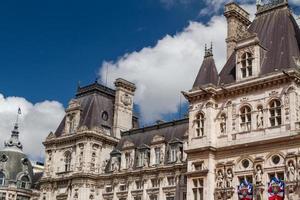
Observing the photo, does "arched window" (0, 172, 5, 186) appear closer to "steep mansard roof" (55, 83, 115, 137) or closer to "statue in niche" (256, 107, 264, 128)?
"steep mansard roof" (55, 83, 115, 137)

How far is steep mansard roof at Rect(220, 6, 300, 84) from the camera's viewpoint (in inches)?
1889

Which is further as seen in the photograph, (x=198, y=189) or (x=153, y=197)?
(x=153, y=197)

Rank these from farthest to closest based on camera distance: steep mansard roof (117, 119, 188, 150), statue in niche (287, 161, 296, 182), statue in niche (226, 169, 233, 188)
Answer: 1. steep mansard roof (117, 119, 188, 150)
2. statue in niche (226, 169, 233, 188)
3. statue in niche (287, 161, 296, 182)

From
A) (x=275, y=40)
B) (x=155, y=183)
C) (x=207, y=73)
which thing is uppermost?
(x=275, y=40)

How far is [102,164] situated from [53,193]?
741 centimetres

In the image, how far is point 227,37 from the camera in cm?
5691

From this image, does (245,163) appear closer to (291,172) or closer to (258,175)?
(258,175)

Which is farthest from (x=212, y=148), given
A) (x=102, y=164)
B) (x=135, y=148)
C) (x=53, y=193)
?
(x=53, y=193)

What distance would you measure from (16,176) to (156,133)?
28666 millimetres

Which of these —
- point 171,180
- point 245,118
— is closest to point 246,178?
point 245,118

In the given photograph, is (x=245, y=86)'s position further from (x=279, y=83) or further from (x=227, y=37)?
(x=227, y=37)

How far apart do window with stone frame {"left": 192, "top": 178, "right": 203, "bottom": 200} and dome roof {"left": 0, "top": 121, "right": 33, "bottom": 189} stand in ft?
140

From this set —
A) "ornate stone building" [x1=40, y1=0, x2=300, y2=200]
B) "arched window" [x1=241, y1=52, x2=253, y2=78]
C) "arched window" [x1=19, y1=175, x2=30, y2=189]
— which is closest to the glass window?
"ornate stone building" [x1=40, y1=0, x2=300, y2=200]

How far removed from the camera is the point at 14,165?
8488 centimetres
